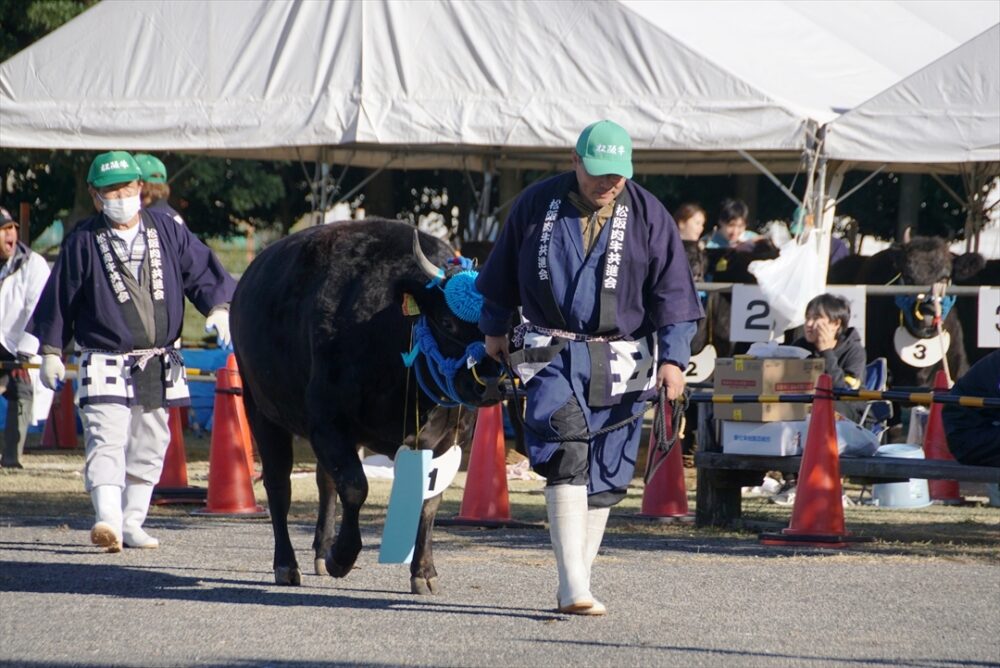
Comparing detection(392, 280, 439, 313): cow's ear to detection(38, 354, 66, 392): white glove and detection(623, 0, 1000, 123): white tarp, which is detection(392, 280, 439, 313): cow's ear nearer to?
detection(38, 354, 66, 392): white glove

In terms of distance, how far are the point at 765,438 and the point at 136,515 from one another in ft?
11.5

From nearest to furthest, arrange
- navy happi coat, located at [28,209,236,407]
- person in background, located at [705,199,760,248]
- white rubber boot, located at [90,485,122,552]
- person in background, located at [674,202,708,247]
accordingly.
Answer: white rubber boot, located at [90,485,122,552] → navy happi coat, located at [28,209,236,407] → person in background, located at [674,202,708,247] → person in background, located at [705,199,760,248]

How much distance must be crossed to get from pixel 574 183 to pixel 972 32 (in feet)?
39.4

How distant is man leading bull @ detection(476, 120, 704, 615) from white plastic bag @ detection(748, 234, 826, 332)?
6349 millimetres

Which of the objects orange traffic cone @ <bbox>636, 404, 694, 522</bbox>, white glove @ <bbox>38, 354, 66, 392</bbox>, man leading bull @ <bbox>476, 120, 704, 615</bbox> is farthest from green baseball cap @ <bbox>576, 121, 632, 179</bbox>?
orange traffic cone @ <bbox>636, 404, 694, 522</bbox>

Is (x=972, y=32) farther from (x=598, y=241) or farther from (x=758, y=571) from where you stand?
(x=598, y=241)

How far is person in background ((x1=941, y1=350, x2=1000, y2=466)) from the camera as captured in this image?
870 centimetres

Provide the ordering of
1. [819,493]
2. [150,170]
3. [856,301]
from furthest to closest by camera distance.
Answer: [856,301], [150,170], [819,493]

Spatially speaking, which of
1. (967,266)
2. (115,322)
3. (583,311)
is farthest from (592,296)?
(967,266)

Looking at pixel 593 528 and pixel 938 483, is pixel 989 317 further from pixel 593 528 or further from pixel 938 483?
pixel 593 528

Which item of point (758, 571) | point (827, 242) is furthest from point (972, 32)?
point (758, 571)

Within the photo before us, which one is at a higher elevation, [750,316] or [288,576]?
[750,316]

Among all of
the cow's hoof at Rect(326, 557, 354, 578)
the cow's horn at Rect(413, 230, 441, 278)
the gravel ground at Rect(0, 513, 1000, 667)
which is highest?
the cow's horn at Rect(413, 230, 441, 278)

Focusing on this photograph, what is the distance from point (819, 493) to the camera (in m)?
9.20
